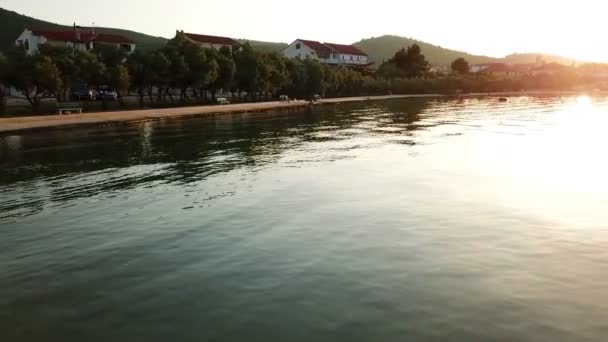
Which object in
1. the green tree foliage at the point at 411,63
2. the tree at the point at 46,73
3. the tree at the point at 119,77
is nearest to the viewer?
the tree at the point at 46,73

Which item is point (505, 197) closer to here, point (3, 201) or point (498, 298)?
point (498, 298)

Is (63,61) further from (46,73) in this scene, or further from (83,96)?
(83,96)

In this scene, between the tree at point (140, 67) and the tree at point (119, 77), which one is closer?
the tree at point (119, 77)

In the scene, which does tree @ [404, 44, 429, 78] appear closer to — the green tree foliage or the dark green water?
the green tree foliage

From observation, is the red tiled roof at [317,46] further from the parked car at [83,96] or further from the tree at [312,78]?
the parked car at [83,96]

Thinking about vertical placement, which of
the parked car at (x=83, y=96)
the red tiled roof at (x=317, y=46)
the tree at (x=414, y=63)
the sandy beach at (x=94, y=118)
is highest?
the red tiled roof at (x=317, y=46)

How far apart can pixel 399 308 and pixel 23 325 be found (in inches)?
350

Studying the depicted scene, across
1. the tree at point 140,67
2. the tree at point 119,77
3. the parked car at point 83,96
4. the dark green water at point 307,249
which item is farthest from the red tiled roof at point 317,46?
the dark green water at point 307,249

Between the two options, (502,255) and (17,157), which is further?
(17,157)

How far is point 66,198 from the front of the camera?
981 inches

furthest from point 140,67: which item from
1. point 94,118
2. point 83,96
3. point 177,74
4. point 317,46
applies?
point 317,46

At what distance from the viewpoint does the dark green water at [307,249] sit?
1150 cm

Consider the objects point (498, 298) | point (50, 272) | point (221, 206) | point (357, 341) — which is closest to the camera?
point (357, 341)

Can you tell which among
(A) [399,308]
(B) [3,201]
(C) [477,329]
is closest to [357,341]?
(A) [399,308]
